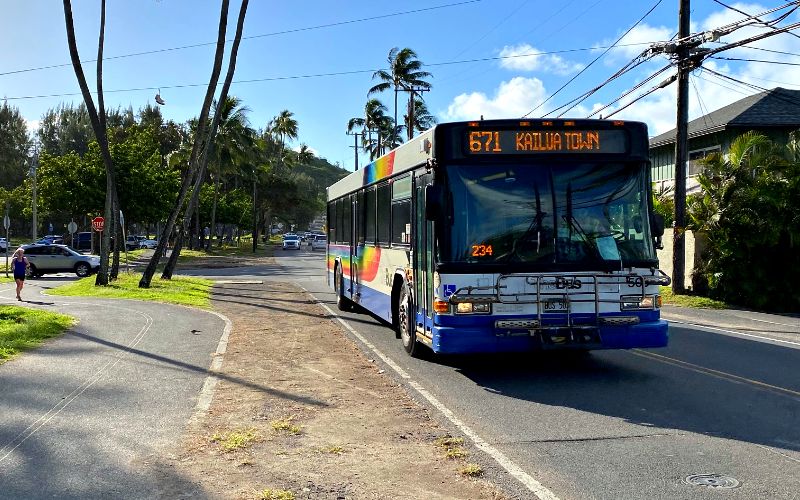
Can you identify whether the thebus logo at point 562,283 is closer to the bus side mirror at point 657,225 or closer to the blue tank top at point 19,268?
the bus side mirror at point 657,225

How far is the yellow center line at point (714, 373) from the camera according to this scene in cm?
834

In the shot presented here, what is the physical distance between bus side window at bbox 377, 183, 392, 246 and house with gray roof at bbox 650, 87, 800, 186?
1801 centimetres

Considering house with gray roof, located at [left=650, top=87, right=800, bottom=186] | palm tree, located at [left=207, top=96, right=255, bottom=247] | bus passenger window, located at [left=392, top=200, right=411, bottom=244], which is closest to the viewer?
bus passenger window, located at [left=392, top=200, right=411, bottom=244]

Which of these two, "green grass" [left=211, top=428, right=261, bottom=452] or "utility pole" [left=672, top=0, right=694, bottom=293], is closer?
"green grass" [left=211, top=428, right=261, bottom=452]

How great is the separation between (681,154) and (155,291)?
15953mm

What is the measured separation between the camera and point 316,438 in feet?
21.0

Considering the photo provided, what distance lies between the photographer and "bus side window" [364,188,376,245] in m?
13.2

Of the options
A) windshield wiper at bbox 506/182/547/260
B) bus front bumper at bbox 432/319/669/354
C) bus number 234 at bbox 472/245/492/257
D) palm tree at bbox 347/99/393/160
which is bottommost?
bus front bumper at bbox 432/319/669/354

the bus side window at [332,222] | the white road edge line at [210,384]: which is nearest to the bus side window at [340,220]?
the bus side window at [332,222]

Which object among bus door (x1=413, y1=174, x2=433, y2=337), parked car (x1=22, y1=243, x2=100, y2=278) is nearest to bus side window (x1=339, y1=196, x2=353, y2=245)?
bus door (x1=413, y1=174, x2=433, y2=337)

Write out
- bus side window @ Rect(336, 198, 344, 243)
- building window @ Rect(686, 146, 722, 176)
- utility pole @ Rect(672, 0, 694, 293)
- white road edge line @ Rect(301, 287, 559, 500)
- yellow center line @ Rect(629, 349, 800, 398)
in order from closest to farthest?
1. white road edge line @ Rect(301, 287, 559, 500)
2. yellow center line @ Rect(629, 349, 800, 398)
3. bus side window @ Rect(336, 198, 344, 243)
4. utility pole @ Rect(672, 0, 694, 293)
5. building window @ Rect(686, 146, 722, 176)

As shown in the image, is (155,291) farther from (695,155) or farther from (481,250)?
(695,155)

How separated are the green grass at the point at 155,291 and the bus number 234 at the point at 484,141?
38.5 feet

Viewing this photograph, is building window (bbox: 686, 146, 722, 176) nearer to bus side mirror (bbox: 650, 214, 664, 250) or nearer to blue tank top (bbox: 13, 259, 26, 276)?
bus side mirror (bbox: 650, 214, 664, 250)
